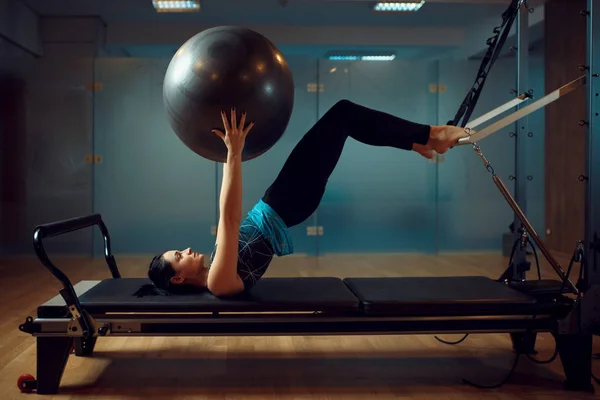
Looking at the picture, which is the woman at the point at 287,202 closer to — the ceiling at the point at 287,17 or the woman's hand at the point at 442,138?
the woman's hand at the point at 442,138

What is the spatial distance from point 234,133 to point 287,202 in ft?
1.72

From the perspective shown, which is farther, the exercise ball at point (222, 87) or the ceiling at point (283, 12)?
the ceiling at point (283, 12)

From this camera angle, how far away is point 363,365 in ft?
7.94

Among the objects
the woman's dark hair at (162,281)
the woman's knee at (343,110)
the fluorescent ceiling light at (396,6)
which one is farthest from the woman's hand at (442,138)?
the fluorescent ceiling light at (396,6)

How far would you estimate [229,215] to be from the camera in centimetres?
201

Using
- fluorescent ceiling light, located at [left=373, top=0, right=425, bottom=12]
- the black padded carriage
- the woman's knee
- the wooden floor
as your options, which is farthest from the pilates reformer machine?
fluorescent ceiling light, located at [left=373, top=0, right=425, bottom=12]

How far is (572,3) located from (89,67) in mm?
4834

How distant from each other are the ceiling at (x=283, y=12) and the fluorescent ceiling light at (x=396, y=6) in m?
0.11

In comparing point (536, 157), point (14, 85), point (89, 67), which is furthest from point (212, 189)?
point (536, 157)

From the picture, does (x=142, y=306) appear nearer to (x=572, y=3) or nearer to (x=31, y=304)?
(x=31, y=304)

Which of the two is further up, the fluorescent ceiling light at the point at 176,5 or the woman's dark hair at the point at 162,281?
the fluorescent ceiling light at the point at 176,5

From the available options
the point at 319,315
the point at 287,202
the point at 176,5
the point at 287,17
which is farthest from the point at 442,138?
the point at 287,17

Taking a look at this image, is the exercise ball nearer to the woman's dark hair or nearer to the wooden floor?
the woman's dark hair

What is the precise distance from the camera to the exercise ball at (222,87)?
187cm
